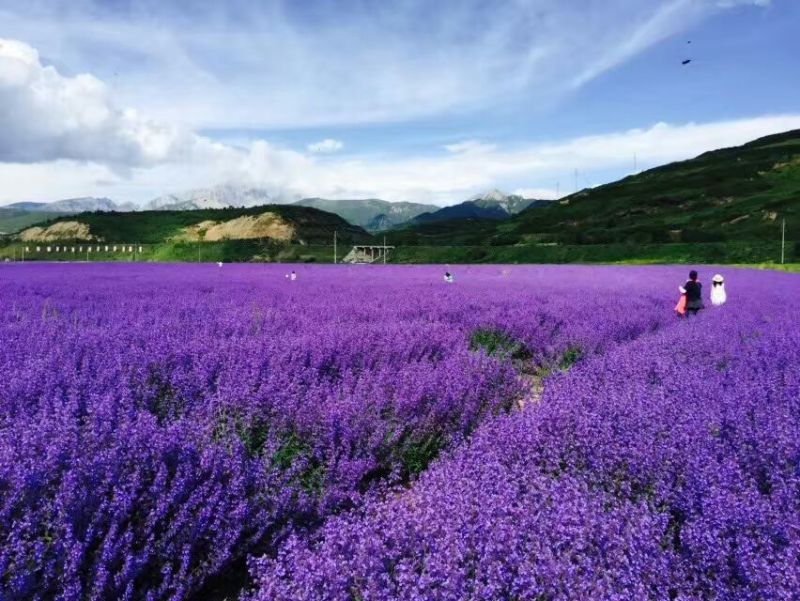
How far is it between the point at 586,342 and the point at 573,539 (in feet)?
14.9

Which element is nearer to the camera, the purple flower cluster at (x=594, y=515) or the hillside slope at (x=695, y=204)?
the purple flower cluster at (x=594, y=515)

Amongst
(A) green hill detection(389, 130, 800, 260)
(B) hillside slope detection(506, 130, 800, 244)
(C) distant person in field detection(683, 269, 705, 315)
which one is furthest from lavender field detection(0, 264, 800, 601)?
(B) hillside slope detection(506, 130, 800, 244)

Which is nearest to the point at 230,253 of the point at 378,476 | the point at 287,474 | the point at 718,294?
the point at 718,294

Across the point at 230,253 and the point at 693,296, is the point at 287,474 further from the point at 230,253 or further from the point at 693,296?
the point at 230,253

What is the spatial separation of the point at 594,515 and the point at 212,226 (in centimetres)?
10432

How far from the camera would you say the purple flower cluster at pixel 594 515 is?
1.47 meters

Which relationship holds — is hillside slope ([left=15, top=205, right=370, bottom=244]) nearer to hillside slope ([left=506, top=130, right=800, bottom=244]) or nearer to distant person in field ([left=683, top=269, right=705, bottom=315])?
hillside slope ([left=506, top=130, right=800, bottom=244])

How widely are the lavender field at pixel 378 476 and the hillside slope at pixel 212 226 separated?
86489 millimetres

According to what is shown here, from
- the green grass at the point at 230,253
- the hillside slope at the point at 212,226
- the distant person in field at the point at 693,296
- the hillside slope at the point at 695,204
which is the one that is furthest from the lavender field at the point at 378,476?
the hillside slope at the point at 212,226

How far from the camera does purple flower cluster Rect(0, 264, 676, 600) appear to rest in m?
1.60

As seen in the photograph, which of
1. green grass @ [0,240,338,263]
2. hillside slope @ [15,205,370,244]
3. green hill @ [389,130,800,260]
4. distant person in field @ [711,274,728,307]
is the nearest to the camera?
distant person in field @ [711,274,728,307]

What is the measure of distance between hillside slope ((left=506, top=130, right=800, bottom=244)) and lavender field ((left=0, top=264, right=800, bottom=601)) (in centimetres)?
6329

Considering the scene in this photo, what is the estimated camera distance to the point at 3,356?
11.4 ft

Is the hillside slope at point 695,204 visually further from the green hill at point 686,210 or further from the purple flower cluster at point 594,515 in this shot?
the purple flower cluster at point 594,515
